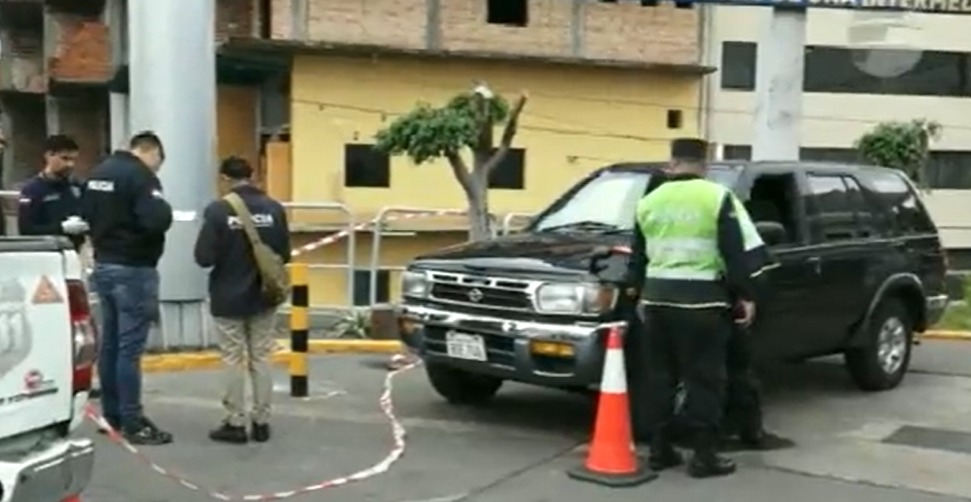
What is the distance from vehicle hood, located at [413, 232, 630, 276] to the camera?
7.87 metres

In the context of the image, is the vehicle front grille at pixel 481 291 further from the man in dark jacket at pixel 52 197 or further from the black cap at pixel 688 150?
the man in dark jacket at pixel 52 197

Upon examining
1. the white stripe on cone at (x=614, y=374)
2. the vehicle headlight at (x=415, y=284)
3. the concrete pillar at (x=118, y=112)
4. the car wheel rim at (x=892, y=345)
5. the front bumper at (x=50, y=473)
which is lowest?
the car wheel rim at (x=892, y=345)

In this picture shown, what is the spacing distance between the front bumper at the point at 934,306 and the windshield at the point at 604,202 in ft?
7.90

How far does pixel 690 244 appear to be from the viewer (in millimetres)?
7125

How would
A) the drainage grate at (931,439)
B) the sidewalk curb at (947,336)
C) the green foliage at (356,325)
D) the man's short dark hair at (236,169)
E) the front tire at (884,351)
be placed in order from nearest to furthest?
1. the man's short dark hair at (236,169)
2. the drainage grate at (931,439)
3. the front tire at (884,351)
4. the green foliage at (356,325)
5. the sidewalk curb at (947,336)

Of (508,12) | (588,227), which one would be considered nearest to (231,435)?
(588,227)

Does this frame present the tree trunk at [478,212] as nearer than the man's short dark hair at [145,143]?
No

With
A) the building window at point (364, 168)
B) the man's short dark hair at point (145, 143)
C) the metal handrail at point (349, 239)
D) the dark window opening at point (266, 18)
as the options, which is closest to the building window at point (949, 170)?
the building window at point (364, 168)

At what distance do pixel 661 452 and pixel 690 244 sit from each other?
1.19 metres

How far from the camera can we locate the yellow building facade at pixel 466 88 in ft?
101

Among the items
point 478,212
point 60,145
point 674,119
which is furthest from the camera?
point 674,119

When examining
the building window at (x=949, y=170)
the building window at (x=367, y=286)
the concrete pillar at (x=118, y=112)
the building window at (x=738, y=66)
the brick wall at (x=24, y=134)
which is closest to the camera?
the building window at (x=367, y=286)

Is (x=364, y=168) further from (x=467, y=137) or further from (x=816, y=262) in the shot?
(x=816, y=262)

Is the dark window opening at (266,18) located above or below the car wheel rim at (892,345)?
above
